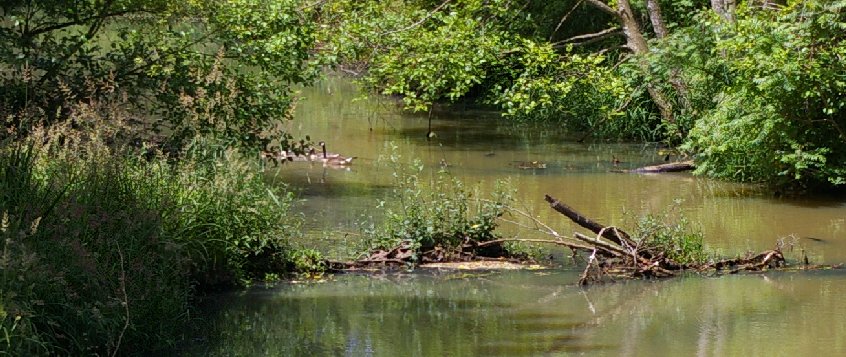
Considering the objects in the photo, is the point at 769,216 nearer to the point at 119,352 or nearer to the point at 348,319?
the point at 348,319

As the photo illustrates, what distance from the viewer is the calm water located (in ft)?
29.5

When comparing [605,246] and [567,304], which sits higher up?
[605,246]

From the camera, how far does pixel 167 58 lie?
1405 centimetres

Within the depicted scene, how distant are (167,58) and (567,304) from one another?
6.00 m

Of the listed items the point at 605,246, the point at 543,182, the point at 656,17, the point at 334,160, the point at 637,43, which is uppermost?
the point at 656,17

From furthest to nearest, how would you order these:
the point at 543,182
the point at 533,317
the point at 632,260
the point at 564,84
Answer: the point at 564,84 → the point at 543,182 → the point at 632,260 → the point at 533,317

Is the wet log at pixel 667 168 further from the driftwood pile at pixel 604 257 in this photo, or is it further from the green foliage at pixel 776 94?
the driftwood pile at pixel 604 257

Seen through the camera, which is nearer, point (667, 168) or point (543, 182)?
point (543, 182)

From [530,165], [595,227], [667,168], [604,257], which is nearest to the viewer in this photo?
[604,257]

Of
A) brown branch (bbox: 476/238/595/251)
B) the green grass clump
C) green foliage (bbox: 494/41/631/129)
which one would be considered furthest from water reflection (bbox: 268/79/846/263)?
the green grass clump

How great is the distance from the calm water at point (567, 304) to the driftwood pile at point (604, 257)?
27 cm

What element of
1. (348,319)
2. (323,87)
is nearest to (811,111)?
(348,319)

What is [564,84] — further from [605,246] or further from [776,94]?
[605,246]

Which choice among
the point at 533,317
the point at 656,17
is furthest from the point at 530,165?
the point at 533,317
